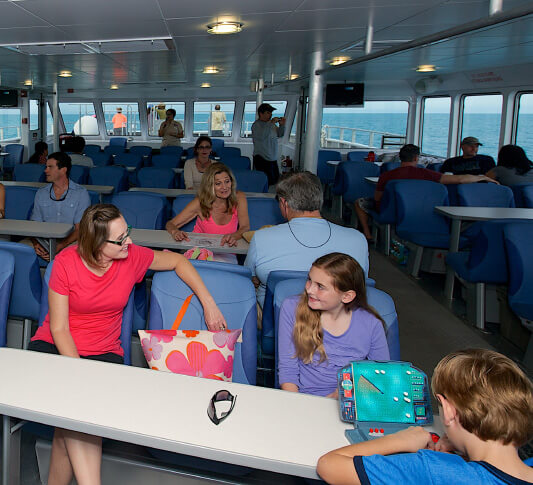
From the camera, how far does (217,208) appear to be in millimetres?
4199

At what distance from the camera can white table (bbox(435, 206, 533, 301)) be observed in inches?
189

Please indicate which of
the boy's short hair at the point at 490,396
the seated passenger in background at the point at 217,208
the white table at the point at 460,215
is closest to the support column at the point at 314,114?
the white table at the point at 460,215

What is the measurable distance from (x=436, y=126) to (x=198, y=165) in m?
7.52

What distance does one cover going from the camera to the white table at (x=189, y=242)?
3635 mm

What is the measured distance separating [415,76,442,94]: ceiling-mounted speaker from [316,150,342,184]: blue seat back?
94.5 inches

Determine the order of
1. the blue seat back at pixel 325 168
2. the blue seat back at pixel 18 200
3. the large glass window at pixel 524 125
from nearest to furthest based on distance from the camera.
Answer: the blue seat back at pixel 18 200
the large glass window at pixel 524 125
the blue seat back at pixel 325 168

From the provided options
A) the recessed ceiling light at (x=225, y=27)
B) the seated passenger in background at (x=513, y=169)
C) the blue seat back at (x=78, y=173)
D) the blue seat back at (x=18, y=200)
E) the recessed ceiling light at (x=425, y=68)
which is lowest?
the blue seat back at (x=18, y=200)

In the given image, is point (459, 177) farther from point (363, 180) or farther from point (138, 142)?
point (138, 142)

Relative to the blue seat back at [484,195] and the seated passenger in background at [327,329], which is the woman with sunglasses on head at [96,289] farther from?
the blue seat back at [484,195]

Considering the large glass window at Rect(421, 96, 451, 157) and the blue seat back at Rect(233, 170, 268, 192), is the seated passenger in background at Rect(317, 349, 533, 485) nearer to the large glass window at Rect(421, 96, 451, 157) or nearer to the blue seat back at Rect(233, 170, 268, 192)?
the blue seat back at Rect(233, 170, 268, 192)

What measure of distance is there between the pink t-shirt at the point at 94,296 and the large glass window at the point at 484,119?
8195 mm

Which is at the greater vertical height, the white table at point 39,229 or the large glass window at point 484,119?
the large glass window at point 484,119

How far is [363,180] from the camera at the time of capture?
26.6ft

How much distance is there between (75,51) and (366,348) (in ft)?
21.5
